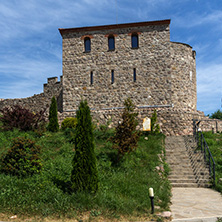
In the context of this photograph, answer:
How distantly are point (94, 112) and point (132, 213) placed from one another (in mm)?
13164

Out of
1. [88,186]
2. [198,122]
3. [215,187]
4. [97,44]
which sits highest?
[97,44]

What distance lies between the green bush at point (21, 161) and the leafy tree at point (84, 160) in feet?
7.57

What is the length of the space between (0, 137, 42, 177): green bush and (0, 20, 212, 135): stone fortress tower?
9.67 metres

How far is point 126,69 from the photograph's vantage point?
20.8 m

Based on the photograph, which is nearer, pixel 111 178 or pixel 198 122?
pixel 111 178

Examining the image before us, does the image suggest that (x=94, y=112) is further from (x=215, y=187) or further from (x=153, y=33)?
(x=215, y=187)

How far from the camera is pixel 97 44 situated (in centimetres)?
2156

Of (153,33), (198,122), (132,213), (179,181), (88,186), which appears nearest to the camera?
(132,213)

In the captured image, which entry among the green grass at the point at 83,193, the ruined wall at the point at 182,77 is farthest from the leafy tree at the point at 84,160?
the ruined wall at the point at 182,77

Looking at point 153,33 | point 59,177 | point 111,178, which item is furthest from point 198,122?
point 59,177

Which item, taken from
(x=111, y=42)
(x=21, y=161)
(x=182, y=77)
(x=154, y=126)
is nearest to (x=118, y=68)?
(x=111, y=42)

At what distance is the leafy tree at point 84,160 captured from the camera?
7.66 metres

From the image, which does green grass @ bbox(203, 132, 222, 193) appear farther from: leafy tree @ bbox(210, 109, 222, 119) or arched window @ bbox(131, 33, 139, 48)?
leafy tree @ bbox(210, 109, 222, 119)

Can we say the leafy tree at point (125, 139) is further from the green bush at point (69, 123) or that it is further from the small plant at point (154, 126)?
the green bush at point (69, 123)
